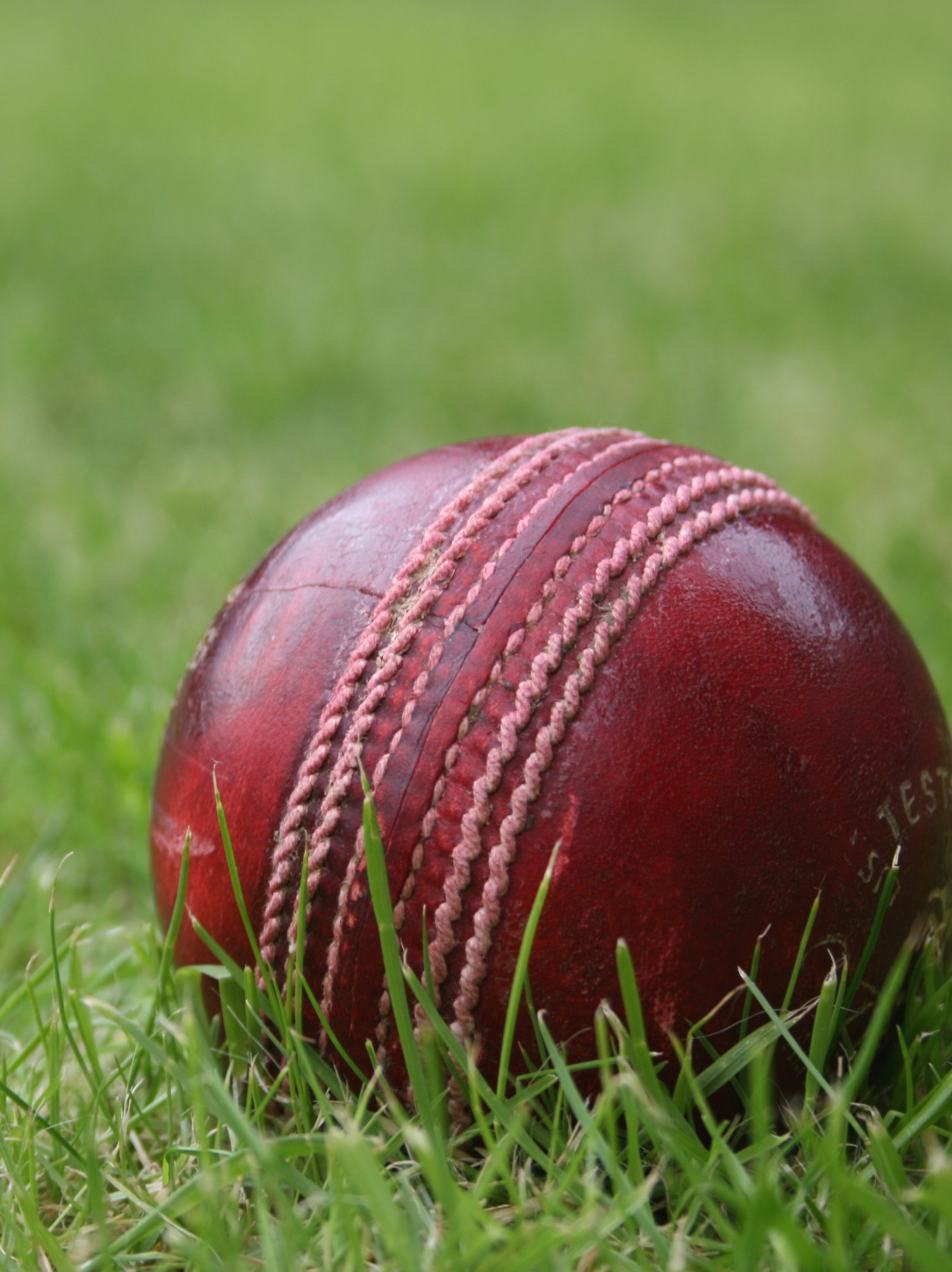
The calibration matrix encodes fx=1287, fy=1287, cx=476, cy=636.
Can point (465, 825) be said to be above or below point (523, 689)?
below

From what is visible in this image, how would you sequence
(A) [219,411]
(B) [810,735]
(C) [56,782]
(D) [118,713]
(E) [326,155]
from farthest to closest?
(E) [326,155] → (A) [219,411] → (D) [118,713] → (C) [56,782] → (B) [810,735]

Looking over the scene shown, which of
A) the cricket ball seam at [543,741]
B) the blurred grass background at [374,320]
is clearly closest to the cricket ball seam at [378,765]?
the cricket ball seam at [543,741]

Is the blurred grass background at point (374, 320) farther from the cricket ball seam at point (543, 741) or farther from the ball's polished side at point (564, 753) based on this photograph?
the cricket ball seam at point (543, 741)

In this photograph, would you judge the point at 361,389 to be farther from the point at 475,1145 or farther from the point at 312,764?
the point at 475,1145

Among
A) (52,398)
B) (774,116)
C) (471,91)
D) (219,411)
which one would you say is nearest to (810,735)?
(219,411)

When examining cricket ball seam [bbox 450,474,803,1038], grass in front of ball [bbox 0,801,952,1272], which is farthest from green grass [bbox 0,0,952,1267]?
cricket ball seam [bbox 450,474,803,1038]

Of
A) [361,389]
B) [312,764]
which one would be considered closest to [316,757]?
[312,764]

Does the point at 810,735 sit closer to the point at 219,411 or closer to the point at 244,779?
the point at 244,779
